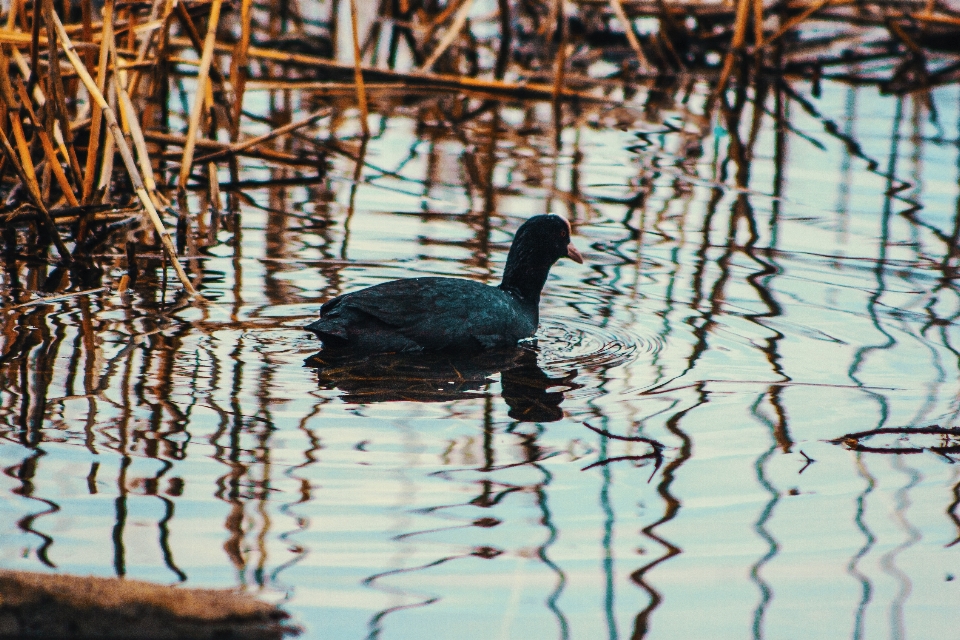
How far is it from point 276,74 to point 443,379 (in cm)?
701

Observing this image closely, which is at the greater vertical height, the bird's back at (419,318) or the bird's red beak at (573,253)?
the bird's red beak at (573,253)

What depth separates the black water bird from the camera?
4980mm

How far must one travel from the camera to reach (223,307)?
5441 millimetres

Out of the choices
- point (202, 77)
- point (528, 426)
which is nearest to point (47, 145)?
point (202, 77)

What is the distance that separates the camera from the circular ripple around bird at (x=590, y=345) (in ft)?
16.5

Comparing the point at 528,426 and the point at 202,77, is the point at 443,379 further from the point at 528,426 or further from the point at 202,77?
the point at 202,77

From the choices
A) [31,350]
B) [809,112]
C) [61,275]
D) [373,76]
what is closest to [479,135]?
[373,76]

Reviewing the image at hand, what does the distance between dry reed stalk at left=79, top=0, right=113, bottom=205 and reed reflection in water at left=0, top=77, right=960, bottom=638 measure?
1.38 feet

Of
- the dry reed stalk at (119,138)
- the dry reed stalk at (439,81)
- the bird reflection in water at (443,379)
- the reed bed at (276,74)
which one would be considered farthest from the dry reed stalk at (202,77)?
the dry reed stalk at (439,81)

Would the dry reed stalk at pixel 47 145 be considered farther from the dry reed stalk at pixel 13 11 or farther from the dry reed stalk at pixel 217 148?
the dry reed stalk at pixel 217 148

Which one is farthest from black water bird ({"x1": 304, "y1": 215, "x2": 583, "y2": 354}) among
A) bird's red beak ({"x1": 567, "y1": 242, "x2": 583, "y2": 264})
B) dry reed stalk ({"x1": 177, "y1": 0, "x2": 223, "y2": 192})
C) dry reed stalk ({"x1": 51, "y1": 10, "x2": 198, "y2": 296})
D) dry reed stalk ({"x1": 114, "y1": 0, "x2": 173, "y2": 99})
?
dry reed stalk ({"x1": 114, "y1": 0, "x2": 173, "y2": 99})

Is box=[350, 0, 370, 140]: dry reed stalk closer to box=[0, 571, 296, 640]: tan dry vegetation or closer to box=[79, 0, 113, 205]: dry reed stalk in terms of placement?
box=[79, 0, 113, 205]: dry reed stalk

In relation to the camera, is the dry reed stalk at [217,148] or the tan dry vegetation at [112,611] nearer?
the tan dry vegetation at [112,611]

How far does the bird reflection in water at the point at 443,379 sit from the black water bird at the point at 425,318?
2.4 inches
